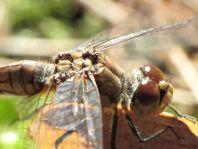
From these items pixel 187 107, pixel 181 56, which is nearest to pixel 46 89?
pixel 187 107

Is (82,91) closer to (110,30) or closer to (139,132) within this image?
(139,132)

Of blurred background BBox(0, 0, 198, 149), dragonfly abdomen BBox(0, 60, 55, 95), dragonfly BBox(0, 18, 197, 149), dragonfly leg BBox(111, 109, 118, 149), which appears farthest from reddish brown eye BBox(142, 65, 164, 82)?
blurred background BBox(0, 0, 198, 149)

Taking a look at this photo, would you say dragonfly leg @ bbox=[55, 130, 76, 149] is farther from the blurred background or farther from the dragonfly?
the blurred background

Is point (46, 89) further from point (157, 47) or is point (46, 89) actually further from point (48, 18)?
point (48, 18)

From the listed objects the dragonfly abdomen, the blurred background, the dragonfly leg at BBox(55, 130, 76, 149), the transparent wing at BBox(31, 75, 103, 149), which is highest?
the blurred background

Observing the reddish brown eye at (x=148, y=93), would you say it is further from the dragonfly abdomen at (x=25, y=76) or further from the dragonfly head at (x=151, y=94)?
the dragonfly abdomen at (x=25, y=76)

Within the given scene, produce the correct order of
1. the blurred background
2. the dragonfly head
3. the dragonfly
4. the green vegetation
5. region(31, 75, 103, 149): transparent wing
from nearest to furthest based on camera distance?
region(31, 75, 103, 149): transparent wing → the dragonfly → the dragonfly head → the blurred background → the green vegetation

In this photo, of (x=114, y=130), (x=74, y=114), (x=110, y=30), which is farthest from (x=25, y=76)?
(x=110, y=30)
